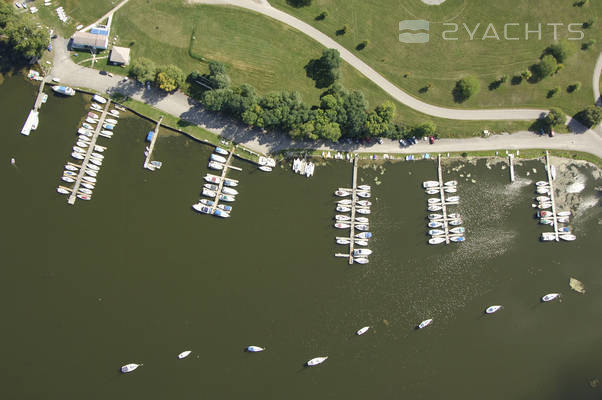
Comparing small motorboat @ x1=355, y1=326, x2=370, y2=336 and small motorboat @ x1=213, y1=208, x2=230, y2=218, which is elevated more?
small motorboat @ x1=213, y1=208, x2=230, y2=218

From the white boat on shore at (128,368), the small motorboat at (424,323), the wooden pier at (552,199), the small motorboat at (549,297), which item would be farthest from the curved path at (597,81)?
the white boat on shore at (128,368)

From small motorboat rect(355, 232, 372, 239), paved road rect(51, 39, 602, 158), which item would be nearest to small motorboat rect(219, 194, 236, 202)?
paved road rect(51, 39, 602, 158)

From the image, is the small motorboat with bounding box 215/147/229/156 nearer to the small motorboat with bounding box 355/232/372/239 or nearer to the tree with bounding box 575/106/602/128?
the small motorboat with bounding box 355/232/372/239

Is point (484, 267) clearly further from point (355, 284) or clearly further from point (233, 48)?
point (233, 48)

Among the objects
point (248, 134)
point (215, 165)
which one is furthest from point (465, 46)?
point (215, 165)

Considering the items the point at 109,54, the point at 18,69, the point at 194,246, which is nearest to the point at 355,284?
the point at 194,246
